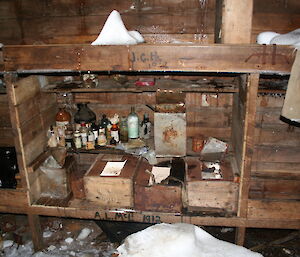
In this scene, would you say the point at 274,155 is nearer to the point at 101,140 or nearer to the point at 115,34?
the point at 101,140

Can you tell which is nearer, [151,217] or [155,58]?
A: [155,58]

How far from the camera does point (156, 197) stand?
3.56 m

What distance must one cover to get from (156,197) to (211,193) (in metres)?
0.65

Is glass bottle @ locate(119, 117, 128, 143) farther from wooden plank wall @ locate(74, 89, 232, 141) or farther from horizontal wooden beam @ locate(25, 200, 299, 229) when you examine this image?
horizontal wooden beam @ locate(25, 200, 299, 229)

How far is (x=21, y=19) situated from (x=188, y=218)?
3456 mm

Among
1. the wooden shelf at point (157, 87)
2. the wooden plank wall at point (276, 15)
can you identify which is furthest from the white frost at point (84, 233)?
the wooden plank wall at point (276, 15)

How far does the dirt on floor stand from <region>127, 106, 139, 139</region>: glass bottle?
1.30 metres

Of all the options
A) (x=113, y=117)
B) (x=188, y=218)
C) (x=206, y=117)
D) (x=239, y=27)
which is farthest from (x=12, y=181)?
(x=239, y=27)

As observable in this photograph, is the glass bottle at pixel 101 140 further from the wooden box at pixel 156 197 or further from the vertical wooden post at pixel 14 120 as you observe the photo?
the vertical wooden post at pixel 14 120

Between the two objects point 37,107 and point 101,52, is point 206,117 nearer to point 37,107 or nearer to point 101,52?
point 101,52

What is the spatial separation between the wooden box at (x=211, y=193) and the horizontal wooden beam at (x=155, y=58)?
4.22ft

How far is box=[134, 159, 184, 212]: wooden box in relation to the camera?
3.50m

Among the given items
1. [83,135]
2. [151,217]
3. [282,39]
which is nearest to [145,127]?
[83,135]

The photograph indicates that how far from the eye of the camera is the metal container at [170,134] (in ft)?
12.3
